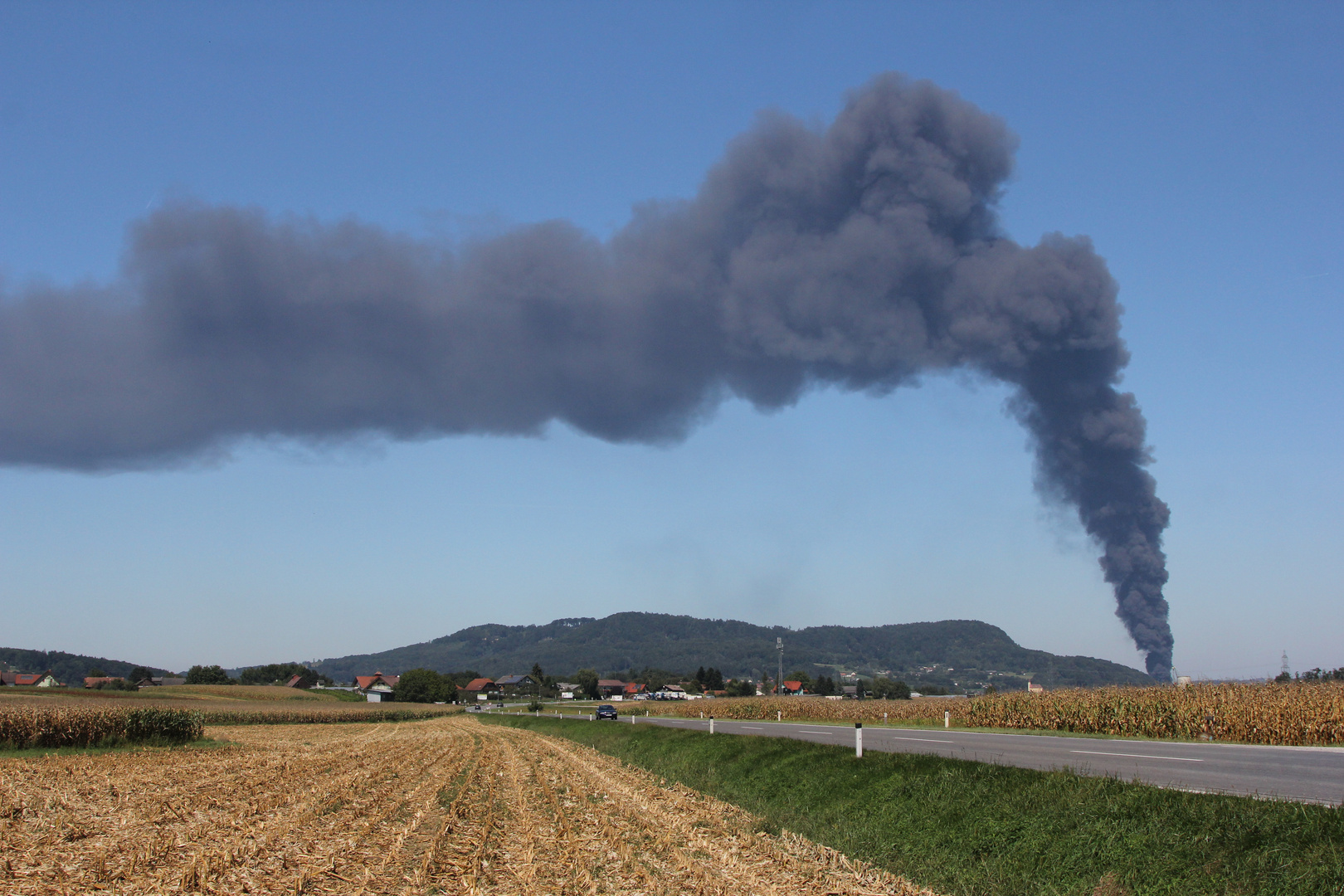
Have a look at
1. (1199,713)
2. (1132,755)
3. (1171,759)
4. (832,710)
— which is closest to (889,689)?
(832,710)

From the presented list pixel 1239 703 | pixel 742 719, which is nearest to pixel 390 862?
pixel 1239 703

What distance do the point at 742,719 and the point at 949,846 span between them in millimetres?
63087

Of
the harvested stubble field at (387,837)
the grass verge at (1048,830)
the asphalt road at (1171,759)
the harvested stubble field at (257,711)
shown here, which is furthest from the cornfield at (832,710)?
the grass verge at (1048,830)

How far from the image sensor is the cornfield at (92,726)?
38312mm

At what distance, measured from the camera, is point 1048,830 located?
11.7 meters

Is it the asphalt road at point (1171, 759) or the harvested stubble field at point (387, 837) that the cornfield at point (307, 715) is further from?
the asphalt road at point (1171, 759)

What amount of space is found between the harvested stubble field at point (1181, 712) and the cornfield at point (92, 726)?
4124 cm

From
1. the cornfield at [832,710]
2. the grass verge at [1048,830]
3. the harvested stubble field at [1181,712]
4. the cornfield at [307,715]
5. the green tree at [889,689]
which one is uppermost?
the grass verge at [1048,830]

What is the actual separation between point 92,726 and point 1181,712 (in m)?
48.7

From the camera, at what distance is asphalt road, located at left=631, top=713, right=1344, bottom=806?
16.6m

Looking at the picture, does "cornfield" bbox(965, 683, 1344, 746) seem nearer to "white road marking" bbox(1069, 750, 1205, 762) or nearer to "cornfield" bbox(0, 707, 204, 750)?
"white road marking" bbox(1069, 750, 1205, 762)

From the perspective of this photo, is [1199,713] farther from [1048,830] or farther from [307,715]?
[307,715]

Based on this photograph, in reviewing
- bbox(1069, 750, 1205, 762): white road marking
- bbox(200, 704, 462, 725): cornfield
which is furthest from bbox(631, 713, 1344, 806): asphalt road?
bbox(200, 704, 462, 725): cornfield

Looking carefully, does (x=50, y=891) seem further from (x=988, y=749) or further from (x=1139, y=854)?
(x=988, y=749)
